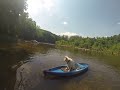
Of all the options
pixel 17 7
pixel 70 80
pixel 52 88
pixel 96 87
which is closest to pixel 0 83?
pixel 52 88

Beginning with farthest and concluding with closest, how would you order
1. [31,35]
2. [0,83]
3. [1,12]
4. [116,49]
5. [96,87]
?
[31,35]
[116,49]
[1,12]
[96,87]
[0,83]

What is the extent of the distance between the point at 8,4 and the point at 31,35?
Result: 259ft

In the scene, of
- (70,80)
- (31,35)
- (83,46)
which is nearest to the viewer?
(70,80)

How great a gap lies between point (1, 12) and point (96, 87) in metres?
20.8

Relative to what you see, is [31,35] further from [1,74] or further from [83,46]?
[1,74]

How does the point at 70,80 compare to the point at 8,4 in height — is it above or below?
below

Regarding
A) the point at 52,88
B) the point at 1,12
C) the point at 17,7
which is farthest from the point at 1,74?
the point at 17,7

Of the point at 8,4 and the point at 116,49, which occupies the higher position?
the point at 8,4

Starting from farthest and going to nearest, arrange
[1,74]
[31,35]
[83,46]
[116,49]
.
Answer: [83,46] → [31,35] → [116,49] → [1,74]

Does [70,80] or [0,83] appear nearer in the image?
[0,83]

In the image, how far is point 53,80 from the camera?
16.8m

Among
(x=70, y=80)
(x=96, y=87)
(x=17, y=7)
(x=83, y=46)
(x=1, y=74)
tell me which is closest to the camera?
(x=1, y=74)

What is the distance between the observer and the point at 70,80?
17.6 meters

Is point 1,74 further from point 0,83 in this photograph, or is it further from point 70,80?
point 70,80
